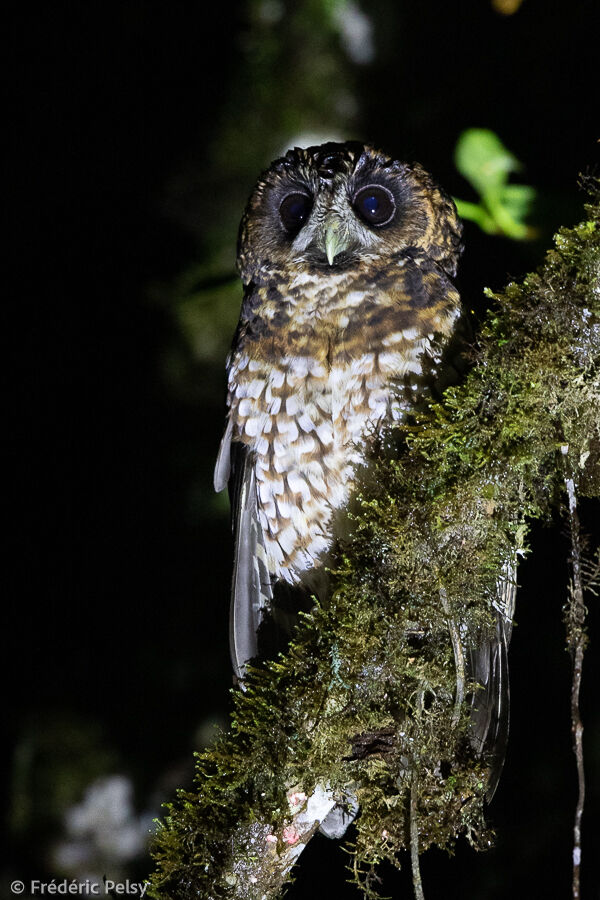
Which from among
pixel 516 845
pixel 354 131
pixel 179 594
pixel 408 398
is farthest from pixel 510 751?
pixel 354 131

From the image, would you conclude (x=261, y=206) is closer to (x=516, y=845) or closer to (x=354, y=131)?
(x=354, y=131)

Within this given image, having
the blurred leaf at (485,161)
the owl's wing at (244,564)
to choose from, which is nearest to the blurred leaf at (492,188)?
the blurred leaf at (485,161)

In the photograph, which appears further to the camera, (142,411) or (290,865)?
(142,411)

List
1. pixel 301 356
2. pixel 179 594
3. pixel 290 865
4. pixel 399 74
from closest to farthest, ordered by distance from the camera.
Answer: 1. pixel 290 865
2. pixel 301 356
3. pixel 399 74
4. pixel 179 594

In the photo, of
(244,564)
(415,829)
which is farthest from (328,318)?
(415,829)

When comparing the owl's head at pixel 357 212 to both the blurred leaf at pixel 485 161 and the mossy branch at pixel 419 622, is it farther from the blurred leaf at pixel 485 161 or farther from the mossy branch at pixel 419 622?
the mossy branch at pixel 419 622

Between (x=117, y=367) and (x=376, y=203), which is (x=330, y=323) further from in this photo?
(x=117, y=367)
